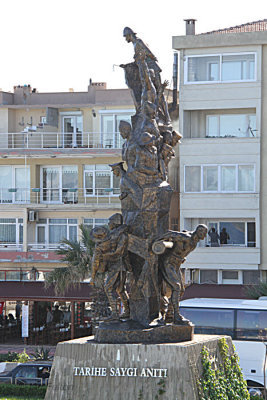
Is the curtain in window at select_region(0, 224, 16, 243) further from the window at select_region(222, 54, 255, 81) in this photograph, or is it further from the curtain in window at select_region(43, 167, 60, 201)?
the window at select_region(222, 54, 255, 81)

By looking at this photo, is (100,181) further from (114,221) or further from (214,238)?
(114,221)

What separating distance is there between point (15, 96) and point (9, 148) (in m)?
3.30

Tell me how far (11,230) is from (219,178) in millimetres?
13901

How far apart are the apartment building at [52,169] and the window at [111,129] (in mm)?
51

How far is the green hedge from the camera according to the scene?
28.6 m

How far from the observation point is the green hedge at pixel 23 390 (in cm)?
2859

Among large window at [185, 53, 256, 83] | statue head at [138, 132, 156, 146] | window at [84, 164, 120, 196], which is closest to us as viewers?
statue head at [138, 132, 156, 146]

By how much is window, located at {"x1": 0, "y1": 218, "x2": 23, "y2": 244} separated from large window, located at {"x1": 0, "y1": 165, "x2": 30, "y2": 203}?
3.51ft

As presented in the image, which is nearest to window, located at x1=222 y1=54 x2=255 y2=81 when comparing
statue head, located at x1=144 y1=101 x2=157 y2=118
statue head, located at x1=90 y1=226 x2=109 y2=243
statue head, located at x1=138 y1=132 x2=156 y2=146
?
statue head, located at x1=144 y1=101 x2=157 y2=118

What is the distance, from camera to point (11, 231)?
2223 inches

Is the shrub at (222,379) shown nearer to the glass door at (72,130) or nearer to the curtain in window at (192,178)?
the curtain in window at (192,178)

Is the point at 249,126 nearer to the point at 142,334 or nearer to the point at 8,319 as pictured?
the point at 8,319

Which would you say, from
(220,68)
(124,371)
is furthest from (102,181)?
(124,371)

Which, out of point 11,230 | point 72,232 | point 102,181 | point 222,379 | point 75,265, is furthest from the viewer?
point 11,230
